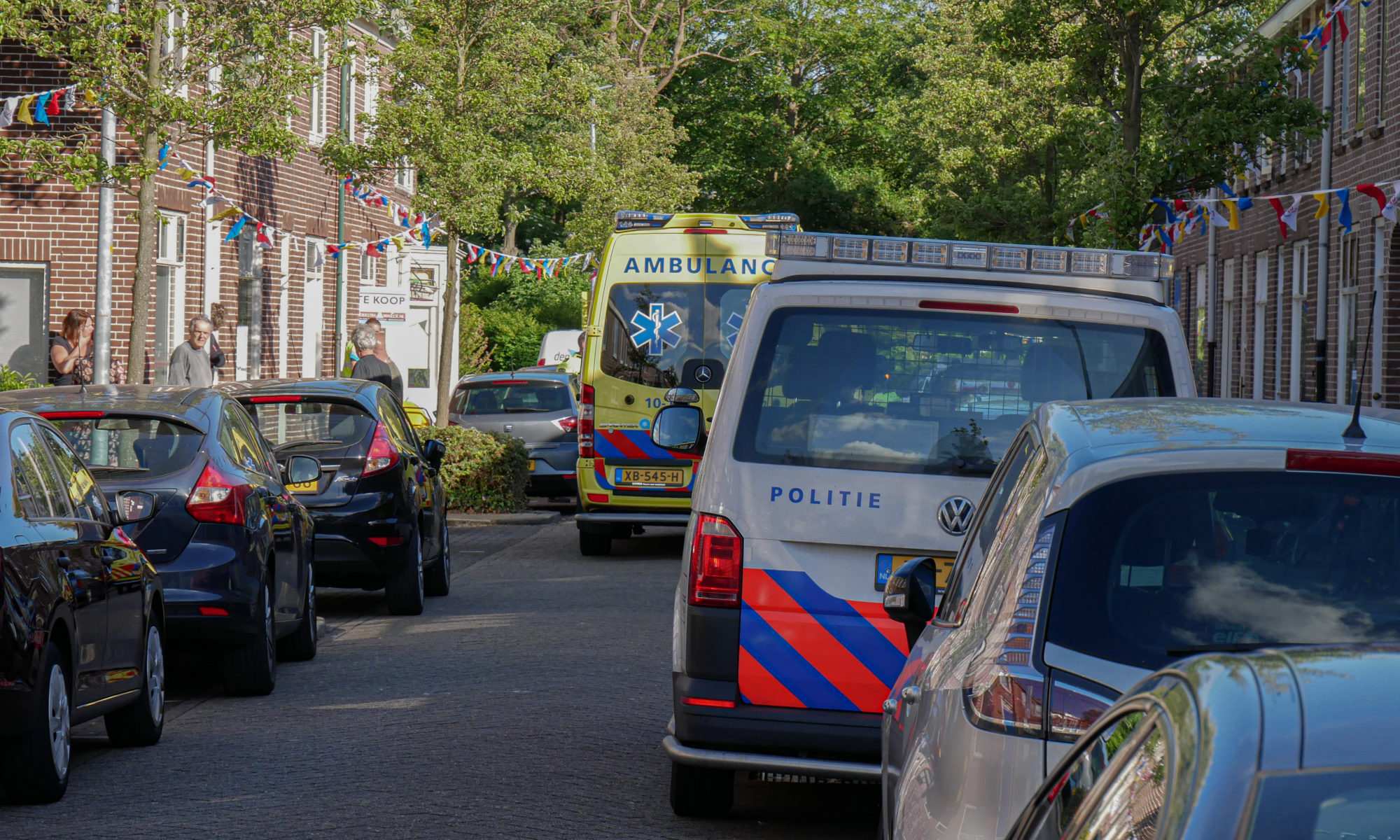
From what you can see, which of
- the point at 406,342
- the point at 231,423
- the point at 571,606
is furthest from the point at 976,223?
the point at 231,423

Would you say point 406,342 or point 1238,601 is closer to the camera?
point 1238,601

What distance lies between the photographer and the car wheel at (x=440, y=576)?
44.5 feet

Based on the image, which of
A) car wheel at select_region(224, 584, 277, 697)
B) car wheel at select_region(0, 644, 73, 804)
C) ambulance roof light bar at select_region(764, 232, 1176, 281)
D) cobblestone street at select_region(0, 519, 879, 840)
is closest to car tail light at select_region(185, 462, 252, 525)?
car wheel at select_region(224, 584, 277, 697)

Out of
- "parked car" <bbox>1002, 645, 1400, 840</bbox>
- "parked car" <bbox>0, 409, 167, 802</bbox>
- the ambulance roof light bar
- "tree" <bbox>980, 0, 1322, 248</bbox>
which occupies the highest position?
"tree" <bbox>980, 0, 1322, 248</bbox>

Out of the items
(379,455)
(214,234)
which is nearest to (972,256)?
(379,455)

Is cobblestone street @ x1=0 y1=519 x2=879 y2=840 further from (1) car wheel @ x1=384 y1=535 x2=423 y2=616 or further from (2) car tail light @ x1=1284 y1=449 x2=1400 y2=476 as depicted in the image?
(2) car tail light @ x1=1284 y1=449 x2=1400 y2=476

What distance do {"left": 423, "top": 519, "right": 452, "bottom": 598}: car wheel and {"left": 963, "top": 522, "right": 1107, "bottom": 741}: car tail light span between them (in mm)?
10292

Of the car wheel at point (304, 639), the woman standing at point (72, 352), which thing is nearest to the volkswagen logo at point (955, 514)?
the car wheel at point (304, 639)

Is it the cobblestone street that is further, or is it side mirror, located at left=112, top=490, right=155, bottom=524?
side mirror, located at left=112, top=490, right=155, bottom=524

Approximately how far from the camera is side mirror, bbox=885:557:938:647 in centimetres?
457

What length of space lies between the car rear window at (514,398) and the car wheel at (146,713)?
1455 cm

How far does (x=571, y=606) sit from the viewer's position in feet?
42.2

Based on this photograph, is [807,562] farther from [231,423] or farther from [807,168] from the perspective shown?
[807,168]

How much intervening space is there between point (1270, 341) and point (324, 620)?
80.1 feet
